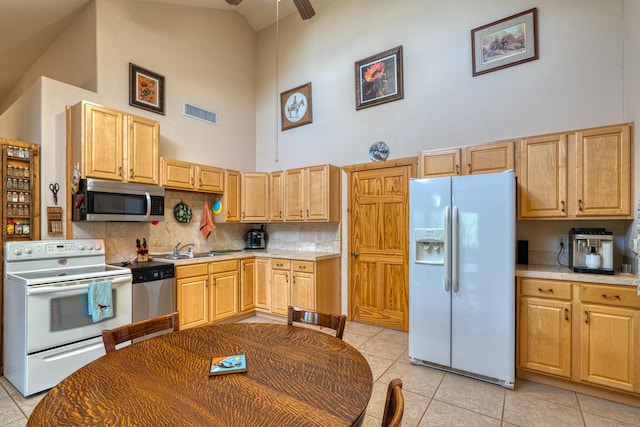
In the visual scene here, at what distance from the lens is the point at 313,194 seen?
4203mm

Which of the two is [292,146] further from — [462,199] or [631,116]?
[631,116]

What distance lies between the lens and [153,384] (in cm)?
109

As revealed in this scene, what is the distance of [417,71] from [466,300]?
110 inches

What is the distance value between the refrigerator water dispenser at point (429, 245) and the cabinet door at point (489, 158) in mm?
803

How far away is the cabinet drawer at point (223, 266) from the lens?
150 inches

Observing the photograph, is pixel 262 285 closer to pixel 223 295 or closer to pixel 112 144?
pixel 223 295

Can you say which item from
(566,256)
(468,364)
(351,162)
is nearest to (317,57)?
(351,162)

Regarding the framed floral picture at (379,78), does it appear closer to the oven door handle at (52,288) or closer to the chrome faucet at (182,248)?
the chrome faucet at (182,248)

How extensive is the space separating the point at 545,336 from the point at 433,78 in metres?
2.95

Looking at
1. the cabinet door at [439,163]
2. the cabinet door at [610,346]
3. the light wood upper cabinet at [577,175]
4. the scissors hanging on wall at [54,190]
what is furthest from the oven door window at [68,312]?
the cabinet door at [610,346]

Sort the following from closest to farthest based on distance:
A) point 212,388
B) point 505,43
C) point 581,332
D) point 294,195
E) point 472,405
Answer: point 212,388
point 472,405
point 581,332
point 505,43
point 294,195

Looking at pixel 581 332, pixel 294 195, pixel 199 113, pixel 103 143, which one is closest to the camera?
pixel 581 332

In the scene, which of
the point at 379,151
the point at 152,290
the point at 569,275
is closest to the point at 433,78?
the point at 379,151

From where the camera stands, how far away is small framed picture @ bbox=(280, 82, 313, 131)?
4.70 metres
